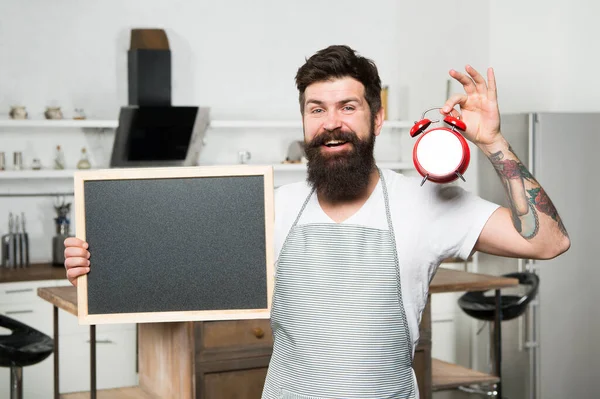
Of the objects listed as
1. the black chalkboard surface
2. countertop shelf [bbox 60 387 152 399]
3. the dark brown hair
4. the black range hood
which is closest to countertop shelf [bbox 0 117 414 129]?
the black range hood

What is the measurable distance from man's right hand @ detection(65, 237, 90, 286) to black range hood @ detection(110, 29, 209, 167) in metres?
3.20

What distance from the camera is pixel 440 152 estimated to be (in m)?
1.68

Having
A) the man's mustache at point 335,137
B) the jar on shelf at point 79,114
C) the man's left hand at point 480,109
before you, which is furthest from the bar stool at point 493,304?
the man's left hand at point 480,109

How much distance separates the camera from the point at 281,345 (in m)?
1.96

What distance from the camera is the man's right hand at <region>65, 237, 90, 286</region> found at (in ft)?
6.63

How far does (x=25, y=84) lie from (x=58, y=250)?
1084mm

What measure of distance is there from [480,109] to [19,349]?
2.66 m

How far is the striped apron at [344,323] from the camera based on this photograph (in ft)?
6.07

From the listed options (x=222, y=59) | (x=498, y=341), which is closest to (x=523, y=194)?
(x=498, y=341)

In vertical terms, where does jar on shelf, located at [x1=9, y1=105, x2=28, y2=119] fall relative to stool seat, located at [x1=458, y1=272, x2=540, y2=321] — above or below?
above

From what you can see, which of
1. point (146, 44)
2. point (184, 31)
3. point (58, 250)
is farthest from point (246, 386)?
point (184, 31)

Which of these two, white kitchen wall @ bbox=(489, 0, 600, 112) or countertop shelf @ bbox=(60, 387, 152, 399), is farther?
white kitchen wall @ bbox=(489, 0, 600, 112)

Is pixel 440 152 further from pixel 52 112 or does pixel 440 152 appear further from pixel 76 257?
pixel 52 112

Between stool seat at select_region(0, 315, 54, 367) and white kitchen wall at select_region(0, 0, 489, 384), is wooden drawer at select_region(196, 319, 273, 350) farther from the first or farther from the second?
white kitchen wall at select_region(0, 0, 489, 384)
